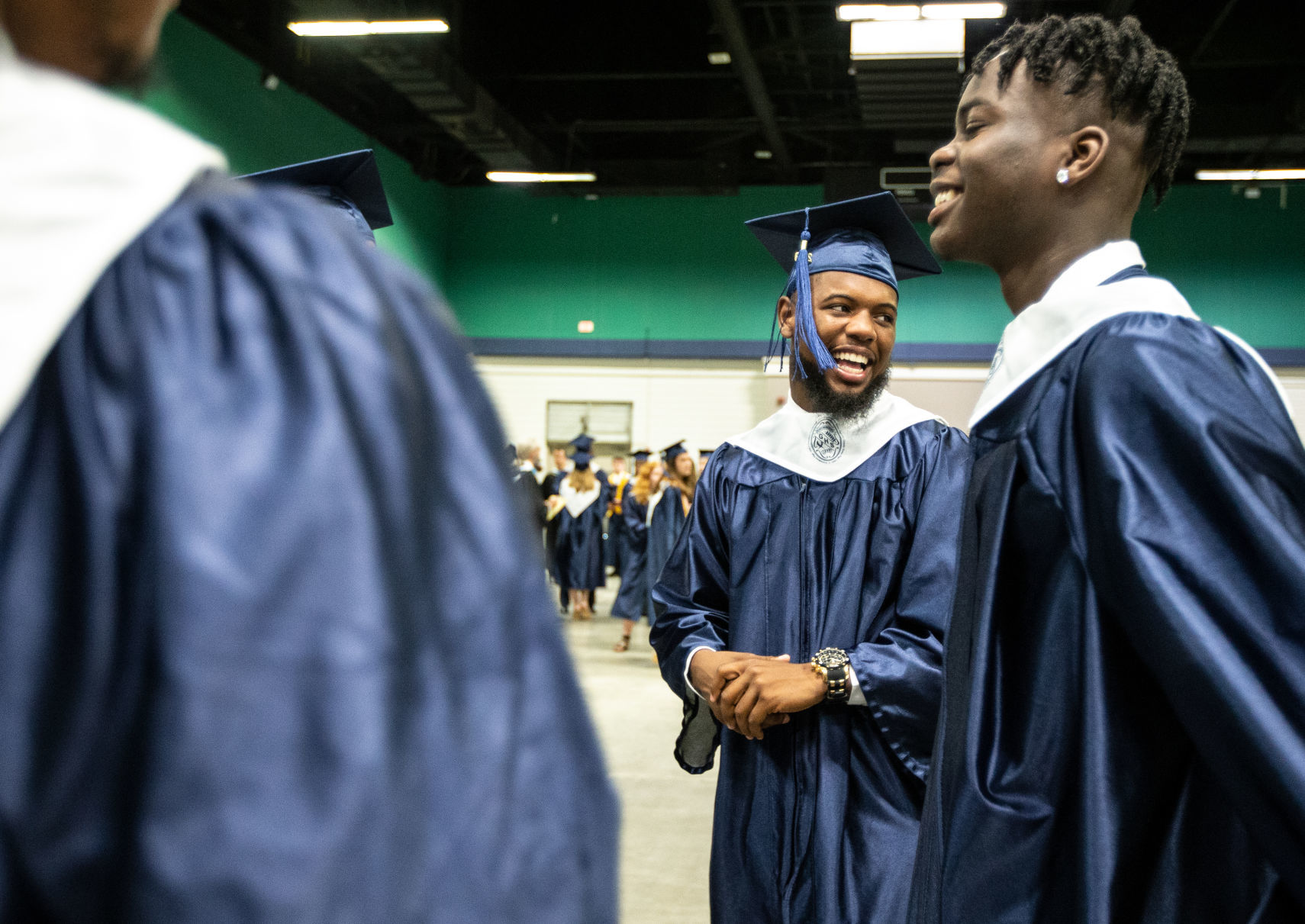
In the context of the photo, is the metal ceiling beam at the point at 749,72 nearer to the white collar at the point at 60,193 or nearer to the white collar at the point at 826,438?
the white collar at the point at 826,438

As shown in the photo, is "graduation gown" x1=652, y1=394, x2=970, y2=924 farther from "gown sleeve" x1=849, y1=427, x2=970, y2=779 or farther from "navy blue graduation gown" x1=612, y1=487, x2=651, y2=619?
"navy blue graduation gown" x1=612, y1=487, x2=651, y2=619

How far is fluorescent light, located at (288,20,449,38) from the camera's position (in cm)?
1041

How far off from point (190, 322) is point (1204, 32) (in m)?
14.3

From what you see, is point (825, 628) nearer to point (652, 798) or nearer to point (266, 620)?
point (266, 620)

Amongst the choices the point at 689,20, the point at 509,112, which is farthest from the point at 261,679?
the point at 509,112

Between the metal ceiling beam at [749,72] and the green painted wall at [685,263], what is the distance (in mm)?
1066

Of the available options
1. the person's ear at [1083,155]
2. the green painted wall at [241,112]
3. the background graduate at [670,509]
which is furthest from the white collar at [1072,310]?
the background graduate at [670,509]

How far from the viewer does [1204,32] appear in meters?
12.3

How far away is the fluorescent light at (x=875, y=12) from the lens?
9.45 m

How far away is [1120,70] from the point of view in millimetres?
1439

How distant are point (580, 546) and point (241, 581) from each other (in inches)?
488

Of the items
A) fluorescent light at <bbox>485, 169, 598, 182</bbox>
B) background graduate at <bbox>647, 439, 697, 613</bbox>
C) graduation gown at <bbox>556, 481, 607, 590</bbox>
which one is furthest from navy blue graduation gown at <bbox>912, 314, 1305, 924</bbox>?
fluorescent light at <bbox>485, 169, 598, 182</bbox>

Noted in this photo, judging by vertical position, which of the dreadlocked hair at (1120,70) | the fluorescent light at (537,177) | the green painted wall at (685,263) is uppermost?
the fluorescent light at (537,177)

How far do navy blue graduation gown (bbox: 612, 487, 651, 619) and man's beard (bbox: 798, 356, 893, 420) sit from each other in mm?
8557
